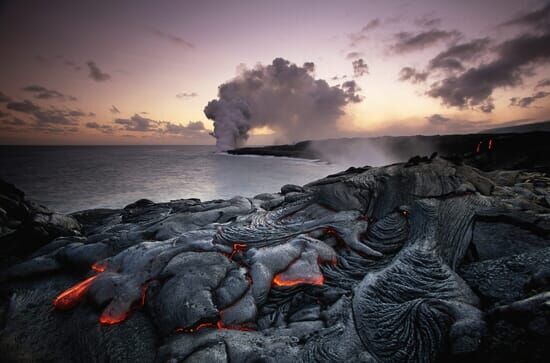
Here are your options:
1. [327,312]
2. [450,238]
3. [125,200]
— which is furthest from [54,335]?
[125,200]

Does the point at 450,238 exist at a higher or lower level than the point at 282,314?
higher

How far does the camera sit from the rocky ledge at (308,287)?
3330 mm

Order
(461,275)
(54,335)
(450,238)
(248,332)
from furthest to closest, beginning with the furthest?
(450,238), (461,275), (54,335), (248,332)

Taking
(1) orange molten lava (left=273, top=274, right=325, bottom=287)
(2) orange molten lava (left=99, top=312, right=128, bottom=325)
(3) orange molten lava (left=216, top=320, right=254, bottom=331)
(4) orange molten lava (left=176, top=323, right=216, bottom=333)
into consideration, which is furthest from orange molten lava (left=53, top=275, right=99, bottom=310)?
(1) orange molten lava (left=273, top=274, right=325, bottom=287)

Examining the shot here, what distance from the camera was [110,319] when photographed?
4184 mm

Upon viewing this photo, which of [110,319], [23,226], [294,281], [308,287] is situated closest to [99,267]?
[110,319]

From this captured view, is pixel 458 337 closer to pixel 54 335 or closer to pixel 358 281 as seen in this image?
pixel 358 281

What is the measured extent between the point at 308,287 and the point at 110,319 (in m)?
3.65

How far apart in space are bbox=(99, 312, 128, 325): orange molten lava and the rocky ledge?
0.02 metres

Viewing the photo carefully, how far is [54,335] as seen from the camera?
13.6 feet

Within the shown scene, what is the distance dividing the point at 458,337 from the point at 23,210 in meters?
13.0

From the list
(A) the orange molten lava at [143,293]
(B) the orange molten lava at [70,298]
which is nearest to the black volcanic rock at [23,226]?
(B) the orange molten lava at [70,298]

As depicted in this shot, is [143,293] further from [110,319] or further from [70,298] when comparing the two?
[70,298]

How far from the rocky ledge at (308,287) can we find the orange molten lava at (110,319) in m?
0.02
